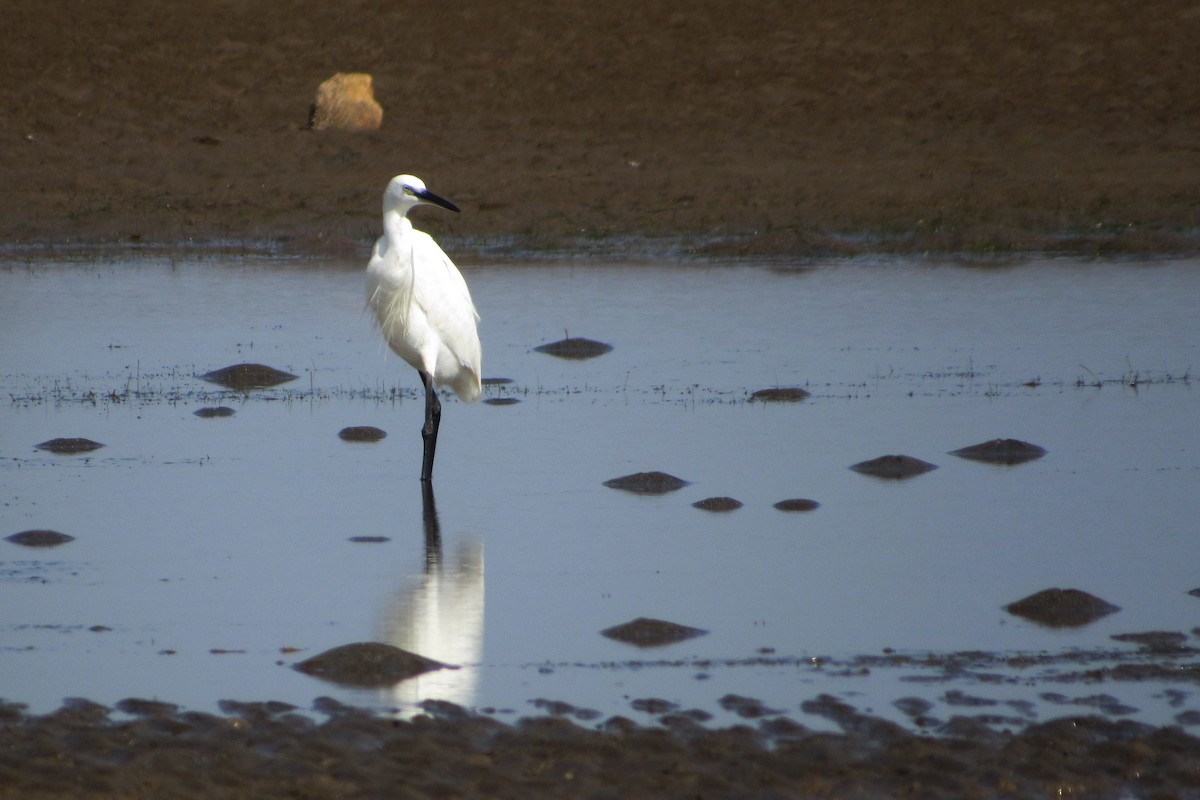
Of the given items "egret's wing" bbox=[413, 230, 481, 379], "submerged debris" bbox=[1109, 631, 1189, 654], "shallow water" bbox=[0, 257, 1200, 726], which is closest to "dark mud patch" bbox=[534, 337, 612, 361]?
"shallow water" bbox=[0, 257, 1200, 726]

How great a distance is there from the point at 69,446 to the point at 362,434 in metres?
1.55

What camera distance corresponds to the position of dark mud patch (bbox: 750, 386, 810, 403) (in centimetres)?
1095

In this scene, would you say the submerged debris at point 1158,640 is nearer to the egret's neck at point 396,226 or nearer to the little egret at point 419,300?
the little egret at point 419,300

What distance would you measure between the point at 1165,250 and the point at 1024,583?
12.2 meters

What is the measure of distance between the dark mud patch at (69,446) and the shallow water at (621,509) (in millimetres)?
188

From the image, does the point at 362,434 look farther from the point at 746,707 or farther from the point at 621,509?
the point at 746,707

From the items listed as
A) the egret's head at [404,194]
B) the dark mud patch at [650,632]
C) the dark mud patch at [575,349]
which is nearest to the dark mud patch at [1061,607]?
the dark mud patch at [650,632]

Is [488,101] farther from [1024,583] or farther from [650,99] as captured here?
[1024,583]

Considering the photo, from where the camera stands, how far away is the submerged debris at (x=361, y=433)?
1005cm

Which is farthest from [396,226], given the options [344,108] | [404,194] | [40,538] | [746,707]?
[344,108]

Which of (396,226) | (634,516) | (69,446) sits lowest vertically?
(634,516)

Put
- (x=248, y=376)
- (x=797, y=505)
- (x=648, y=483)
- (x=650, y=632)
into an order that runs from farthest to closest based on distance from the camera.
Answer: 1. (x=248, y=376)
2. (x=648, y=483)
3. (x=797, y=505)
4. (x=650, y=632)

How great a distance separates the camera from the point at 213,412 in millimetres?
10797

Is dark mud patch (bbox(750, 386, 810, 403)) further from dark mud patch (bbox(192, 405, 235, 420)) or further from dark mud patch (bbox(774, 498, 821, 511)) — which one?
dark mud patch (bbox(192, 405, 235, 420))
